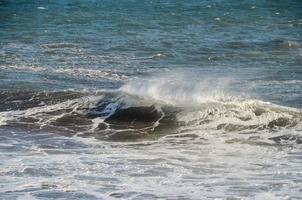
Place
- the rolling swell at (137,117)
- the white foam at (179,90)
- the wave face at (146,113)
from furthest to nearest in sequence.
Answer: the white foam at (179,90) < the wave face at (146,113) < the rolling swell at (137,117)

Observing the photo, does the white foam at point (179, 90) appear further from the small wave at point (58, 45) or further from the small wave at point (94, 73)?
the small wave at point (58, 45)

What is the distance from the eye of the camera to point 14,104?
11461mm

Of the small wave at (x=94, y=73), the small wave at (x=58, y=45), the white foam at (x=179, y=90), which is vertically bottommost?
the small wave at (x=58, y=45)

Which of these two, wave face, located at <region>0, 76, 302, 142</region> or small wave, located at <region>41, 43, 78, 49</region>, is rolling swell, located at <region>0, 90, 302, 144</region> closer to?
wave face, located at <region>0, 76, 302, 142</region>

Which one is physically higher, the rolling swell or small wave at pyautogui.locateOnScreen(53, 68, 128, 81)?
the rolling swell

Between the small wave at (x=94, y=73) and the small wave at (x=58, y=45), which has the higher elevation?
the small wave at (x=94, y=73)

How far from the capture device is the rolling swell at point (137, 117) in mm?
9844

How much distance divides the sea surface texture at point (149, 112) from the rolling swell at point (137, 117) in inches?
0.9

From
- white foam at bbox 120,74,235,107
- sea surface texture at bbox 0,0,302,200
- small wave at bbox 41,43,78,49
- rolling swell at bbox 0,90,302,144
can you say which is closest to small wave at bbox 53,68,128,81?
sea surface texture at bbox 0,0,302,200

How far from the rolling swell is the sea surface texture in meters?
0.02

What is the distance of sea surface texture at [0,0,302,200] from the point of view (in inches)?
280

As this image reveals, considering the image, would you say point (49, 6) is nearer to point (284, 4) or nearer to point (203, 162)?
point (284, 4)

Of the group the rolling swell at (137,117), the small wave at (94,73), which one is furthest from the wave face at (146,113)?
the small wave at (94,73)

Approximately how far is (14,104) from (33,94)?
0.82m
